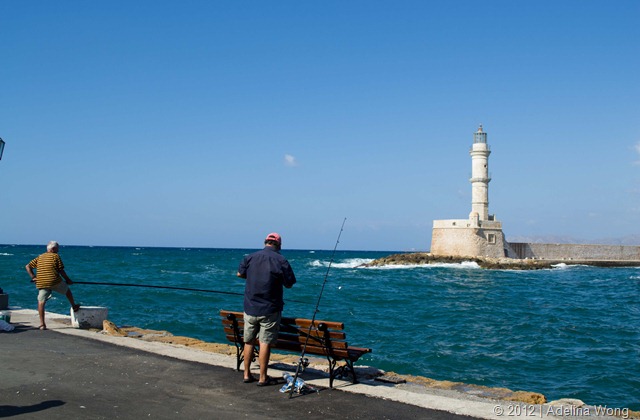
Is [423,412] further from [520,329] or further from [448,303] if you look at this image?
[448,303]

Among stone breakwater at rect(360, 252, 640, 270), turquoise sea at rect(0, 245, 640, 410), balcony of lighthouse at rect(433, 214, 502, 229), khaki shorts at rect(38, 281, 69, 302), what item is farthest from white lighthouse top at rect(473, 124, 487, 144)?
khaki shorts at rect(38, 281, 69, 302)

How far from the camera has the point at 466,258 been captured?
4666cm

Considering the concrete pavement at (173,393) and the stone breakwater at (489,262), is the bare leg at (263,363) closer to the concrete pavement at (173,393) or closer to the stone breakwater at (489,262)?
the concrete pavement at (173,393)

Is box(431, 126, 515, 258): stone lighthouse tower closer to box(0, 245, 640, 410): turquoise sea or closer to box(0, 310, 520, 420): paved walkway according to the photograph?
box(0, 245, 640, 410): turquoise sea

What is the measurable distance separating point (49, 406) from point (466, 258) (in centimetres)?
4410

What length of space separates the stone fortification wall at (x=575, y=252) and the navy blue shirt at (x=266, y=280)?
49733 mm

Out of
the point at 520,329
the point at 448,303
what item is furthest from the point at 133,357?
the point at 448,303

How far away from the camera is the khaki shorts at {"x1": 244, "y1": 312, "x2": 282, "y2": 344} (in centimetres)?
554

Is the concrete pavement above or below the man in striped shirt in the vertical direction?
below

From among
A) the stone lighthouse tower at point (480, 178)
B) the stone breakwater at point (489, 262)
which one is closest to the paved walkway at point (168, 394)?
the stone breakwater at point (489, 262)

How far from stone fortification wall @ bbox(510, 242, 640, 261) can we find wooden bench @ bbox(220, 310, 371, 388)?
49148mm

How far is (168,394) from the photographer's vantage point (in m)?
5.12

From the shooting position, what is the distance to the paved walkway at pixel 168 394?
4.65m

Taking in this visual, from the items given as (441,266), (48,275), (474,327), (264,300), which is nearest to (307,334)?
(264,300)
